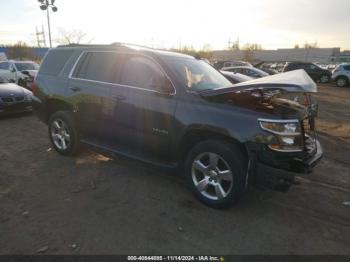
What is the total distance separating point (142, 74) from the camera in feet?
14.4

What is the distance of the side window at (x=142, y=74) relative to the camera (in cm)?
415

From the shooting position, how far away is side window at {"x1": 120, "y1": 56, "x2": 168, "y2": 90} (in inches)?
163

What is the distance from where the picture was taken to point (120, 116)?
14.7 feet

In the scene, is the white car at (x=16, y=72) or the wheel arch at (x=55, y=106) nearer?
the wheel arch at (x=55, y=106)

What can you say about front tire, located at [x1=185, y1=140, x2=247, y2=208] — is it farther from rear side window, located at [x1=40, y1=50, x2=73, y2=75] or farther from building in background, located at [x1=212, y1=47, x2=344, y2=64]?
building in background, located at [x1=212, y1=47, x2=344, y2=64]

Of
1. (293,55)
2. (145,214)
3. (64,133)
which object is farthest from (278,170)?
(293,55)

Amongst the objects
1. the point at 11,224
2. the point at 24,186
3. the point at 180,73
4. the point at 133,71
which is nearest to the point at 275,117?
the point at 180,73

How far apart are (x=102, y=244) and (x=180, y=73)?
2399 mm

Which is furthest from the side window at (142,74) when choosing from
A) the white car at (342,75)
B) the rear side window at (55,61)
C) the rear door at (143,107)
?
the white car at (342,75)

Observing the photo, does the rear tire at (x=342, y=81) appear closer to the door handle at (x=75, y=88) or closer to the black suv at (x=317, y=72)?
the black suv at (x=317, y=72)

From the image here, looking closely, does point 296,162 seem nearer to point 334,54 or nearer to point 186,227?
point 186,227

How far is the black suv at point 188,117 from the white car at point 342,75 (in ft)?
70.3

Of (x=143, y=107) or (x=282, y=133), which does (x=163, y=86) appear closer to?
(x=143, y=107)

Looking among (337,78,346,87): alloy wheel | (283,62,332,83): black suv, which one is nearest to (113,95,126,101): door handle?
(337,78,346,87): alloy wheel
